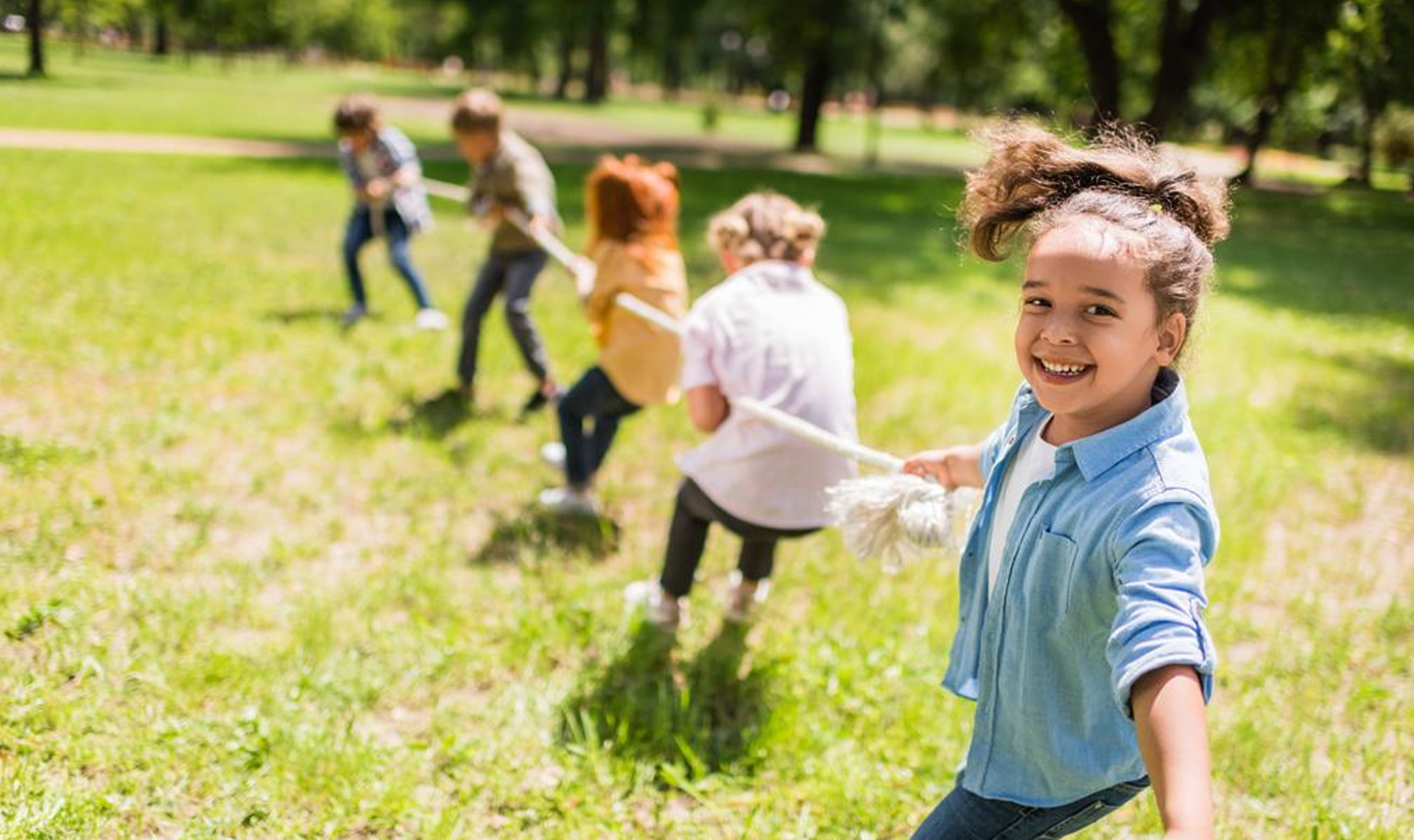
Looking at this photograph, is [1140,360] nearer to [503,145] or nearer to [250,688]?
[250,688]

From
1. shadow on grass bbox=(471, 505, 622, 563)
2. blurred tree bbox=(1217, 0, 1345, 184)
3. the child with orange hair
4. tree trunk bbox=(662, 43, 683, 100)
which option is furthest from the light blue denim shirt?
tree trunk bbox=(662, 43, 683, 100)

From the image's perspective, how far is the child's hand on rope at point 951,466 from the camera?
239 cm

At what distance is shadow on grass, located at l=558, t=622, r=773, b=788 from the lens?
3092 millimetres

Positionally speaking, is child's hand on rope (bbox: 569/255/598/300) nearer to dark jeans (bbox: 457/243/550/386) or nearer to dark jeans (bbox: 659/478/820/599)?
dark jeans (bbox: 457/243/550/386)

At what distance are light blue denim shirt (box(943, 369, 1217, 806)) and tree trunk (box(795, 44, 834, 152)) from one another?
23.7 meters

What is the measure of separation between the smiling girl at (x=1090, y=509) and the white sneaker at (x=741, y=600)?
1682 millimetres

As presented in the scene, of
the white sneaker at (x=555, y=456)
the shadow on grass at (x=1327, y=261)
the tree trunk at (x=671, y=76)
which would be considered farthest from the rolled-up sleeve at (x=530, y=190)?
the tree trunk at (x=671, y=76)

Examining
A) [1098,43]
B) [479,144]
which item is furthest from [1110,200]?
[1098,43]

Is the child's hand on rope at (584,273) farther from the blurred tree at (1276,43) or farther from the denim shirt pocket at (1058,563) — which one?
the denim shirt pocket at (1058,563)

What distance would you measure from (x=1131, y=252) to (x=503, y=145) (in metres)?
4.43

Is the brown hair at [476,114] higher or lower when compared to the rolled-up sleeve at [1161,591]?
higher

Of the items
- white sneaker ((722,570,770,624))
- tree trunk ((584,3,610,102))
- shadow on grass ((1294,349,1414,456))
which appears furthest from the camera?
tree trunk ((584,3,610,102))

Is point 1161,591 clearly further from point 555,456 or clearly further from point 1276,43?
point 1276,43

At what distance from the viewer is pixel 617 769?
300cm
